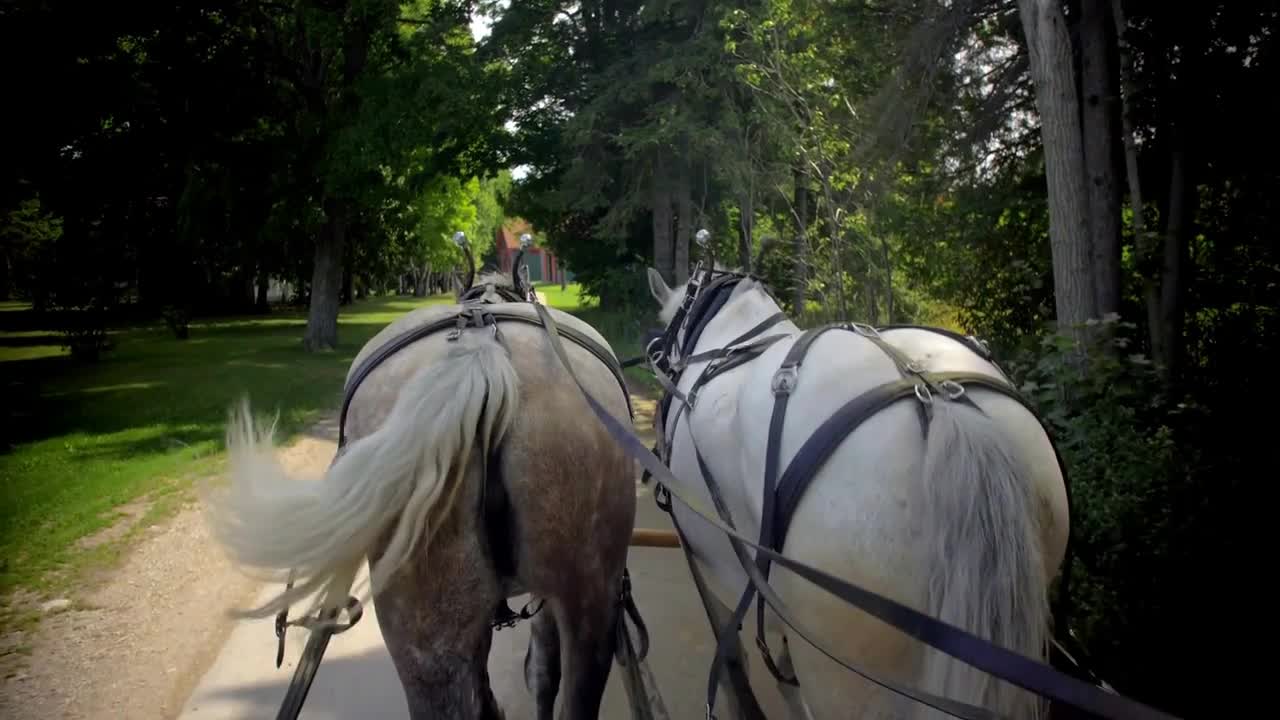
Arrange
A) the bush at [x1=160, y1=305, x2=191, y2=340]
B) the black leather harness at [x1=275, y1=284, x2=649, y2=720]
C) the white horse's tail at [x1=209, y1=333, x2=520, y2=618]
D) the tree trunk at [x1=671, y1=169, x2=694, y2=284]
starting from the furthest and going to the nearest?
the bush at [x1=160, y1=305, x2=191, y2=340] → the tree trunk at [x1=671, y1=169, x2=694, y2=284] → the black leather harness at [x1=275, y1=284, x2=649, y2=720] → the white horse's tail at [x1=209, y1=333, x2=520, y2=618]

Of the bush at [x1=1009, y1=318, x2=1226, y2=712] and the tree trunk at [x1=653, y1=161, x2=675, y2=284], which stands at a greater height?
the tree trunk at [x1=653, y1=161, x2=675, y2=284]

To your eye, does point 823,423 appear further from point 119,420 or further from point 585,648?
point 119,420

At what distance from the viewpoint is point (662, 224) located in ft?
57.6

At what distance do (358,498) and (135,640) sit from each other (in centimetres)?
375

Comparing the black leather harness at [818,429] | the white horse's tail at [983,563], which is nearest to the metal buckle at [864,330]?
the black leather harness at [818,429]

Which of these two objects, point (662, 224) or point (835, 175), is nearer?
point (835, 175)

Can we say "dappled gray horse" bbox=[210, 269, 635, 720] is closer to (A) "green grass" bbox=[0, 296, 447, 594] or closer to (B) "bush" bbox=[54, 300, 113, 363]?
(A) "green grass" bbox=[0, 296, 447, 594]

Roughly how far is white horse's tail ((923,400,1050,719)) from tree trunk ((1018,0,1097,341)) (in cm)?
368

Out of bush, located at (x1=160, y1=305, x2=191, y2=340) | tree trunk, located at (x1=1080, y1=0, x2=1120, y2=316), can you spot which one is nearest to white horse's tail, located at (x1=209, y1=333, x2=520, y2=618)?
tree trunk, located at (x1=1080, y1=0, x2=1120, y2=316)

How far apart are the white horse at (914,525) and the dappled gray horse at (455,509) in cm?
46

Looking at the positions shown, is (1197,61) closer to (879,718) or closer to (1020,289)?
(1020,289)

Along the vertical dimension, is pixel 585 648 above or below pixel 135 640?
above

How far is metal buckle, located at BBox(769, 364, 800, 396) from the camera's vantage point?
2.29 m

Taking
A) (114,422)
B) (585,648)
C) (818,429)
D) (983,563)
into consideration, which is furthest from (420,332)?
(114,422)
